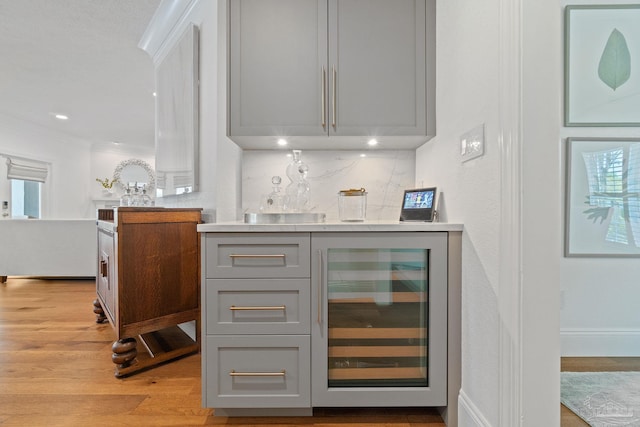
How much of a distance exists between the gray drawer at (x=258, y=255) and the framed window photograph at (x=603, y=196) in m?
1.67

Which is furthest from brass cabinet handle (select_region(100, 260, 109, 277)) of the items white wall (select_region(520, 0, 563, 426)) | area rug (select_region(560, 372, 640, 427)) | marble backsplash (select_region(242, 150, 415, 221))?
area rug (select_region(560, 372, 640, 427))

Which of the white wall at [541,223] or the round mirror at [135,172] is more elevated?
the round mirror at [135,172]

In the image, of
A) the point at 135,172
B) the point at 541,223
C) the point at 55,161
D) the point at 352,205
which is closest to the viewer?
the point at 541,223

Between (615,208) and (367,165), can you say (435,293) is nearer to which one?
(367,165)

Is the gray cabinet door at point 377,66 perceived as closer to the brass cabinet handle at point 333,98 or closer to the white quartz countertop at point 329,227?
the brass cabinet handle at point 333,98

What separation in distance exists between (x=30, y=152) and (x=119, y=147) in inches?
77.7

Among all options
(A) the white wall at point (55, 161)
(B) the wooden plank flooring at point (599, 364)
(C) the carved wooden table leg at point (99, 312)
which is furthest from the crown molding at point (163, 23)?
(A) the white wall at point (55, 161)

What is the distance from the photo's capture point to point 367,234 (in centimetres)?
144

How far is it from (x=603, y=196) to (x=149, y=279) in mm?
2749

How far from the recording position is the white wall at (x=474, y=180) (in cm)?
118

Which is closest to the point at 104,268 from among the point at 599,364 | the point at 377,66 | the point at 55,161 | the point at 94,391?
the point at 94,391

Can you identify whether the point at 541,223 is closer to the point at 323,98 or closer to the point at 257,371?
the point at 323,98

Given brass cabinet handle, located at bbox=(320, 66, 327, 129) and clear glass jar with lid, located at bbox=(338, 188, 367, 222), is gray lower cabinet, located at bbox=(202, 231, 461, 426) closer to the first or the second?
clear glass jar with lid, located at bbox=(338, 188, 367, 222)

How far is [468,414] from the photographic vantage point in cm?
133
